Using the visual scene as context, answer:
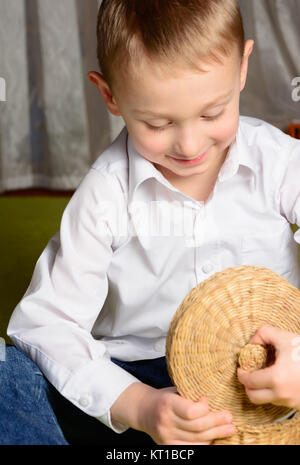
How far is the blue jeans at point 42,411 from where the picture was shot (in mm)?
919

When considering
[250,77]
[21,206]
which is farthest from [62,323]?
[250,77]

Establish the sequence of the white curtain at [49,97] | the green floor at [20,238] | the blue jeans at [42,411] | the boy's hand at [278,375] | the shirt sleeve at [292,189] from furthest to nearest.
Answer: the white curtain at [49,97], the green floor at [20,238], the shirt sleeve at [292,189], the blue jeans at [42,411], the boy's hand at [278,375]

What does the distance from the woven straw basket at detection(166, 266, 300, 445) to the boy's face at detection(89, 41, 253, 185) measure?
0.19 metres

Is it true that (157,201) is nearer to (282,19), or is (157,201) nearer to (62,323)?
(62,323)

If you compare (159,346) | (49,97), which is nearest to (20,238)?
(49,97)

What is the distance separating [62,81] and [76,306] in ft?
4.84

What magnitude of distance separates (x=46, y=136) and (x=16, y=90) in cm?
19

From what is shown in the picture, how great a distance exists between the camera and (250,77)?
254 cm

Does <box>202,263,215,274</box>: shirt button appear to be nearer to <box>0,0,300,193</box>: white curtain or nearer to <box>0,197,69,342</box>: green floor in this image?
<box>0,197,69,342</box>: green floor

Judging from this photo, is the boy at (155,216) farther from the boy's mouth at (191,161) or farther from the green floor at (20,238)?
the green floor at (20,238)

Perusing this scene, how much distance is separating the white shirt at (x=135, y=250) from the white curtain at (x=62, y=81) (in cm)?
132

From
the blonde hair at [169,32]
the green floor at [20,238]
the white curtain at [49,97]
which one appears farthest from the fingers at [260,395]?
the white curtain at [49,97]

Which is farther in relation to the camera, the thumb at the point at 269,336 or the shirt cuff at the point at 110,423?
the shirt cuff at the point at 110,423

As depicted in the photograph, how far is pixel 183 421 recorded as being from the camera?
0.84 m
